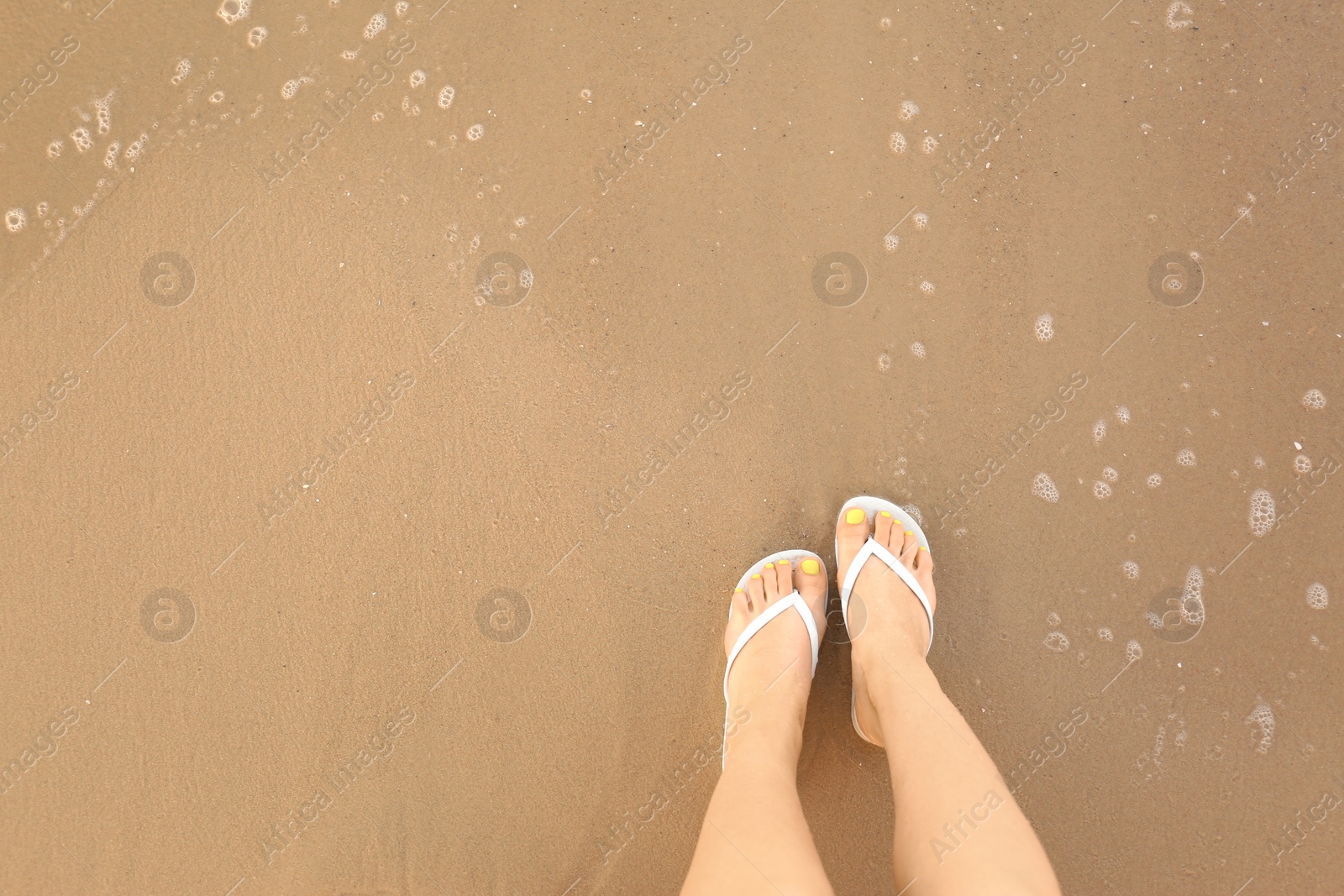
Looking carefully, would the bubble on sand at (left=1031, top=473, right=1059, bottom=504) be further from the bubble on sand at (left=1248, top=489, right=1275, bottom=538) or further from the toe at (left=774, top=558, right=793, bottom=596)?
the toe at (left=774, top=558, right=793, bottom=596)

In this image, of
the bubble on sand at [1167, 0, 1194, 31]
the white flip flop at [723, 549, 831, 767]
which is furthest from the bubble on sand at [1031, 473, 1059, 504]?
the bubble on sand at [1167, 0, 1194, 31]

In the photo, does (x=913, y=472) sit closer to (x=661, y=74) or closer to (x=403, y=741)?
(x=661, y=74)

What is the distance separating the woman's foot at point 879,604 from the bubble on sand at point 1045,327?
1.72ft

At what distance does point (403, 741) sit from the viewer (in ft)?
5.76

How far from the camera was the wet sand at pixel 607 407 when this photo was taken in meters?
1.75

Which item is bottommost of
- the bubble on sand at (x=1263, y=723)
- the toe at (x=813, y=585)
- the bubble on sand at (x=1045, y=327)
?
the bubble on sand at (x=1263, y=723)

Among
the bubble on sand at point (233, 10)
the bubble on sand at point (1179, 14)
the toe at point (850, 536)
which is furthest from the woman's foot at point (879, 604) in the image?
the bubble on sand at point (233, 10)

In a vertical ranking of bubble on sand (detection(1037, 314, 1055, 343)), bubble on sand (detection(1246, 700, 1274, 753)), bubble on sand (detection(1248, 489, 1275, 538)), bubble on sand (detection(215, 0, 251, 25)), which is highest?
bubble on sand (detection(215, 0, 251, 25))

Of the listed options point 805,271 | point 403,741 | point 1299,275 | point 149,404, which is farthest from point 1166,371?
point 149,404

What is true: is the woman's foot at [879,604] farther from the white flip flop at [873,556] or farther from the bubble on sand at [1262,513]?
the bubble on sand at [1262,513]

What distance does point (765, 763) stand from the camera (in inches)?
59.8

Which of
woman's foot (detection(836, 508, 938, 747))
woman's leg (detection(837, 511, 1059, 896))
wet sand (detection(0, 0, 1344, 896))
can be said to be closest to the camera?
woman's leg (detection(837, 511, 1059, 896))

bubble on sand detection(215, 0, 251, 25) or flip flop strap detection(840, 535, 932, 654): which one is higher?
bubble on sand detection(215, 0, 251, 25)

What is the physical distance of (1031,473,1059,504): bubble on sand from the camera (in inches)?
69.4
